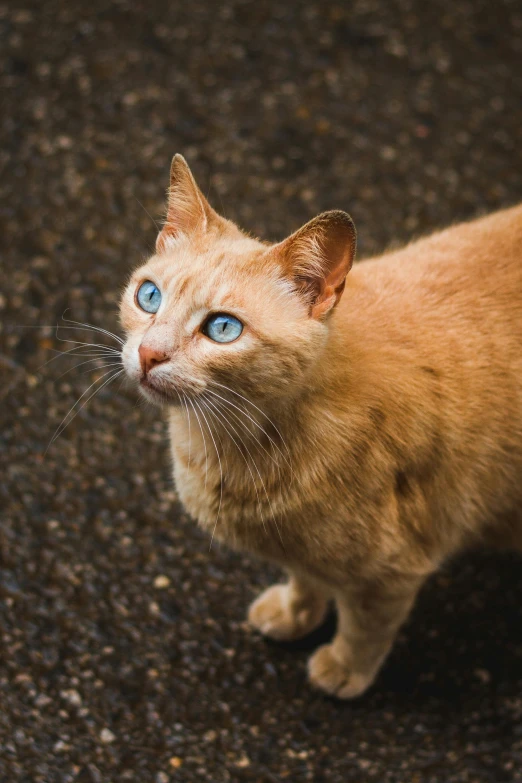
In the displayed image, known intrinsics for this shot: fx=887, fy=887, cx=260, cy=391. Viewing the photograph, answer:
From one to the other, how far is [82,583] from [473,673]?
34.7 inches

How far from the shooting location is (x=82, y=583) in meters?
1.99

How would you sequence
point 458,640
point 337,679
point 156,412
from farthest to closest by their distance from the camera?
point 156,412 < point 458,640 < point 337,679

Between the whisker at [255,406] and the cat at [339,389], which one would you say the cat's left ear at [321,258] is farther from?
the whisker at [255,406]

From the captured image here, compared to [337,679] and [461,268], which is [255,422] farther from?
[337,679]

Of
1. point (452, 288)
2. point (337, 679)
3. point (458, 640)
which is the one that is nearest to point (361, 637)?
point (337, 679)

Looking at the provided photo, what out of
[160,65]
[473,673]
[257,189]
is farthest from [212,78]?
[473,673]

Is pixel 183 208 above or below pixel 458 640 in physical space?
above

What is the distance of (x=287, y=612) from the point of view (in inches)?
75.0

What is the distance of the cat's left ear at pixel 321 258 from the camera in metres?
1.28

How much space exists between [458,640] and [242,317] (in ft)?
3.38

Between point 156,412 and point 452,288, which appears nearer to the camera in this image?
point 452,288

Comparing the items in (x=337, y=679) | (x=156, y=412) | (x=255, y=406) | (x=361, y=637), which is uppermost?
(x=255, y=406)

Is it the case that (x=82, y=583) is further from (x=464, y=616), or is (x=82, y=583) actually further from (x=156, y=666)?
(x=464, y=616)

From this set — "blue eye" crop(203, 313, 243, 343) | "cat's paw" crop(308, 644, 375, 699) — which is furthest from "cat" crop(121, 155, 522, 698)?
"cat's paw" crop(308, 644, 375, 699)
